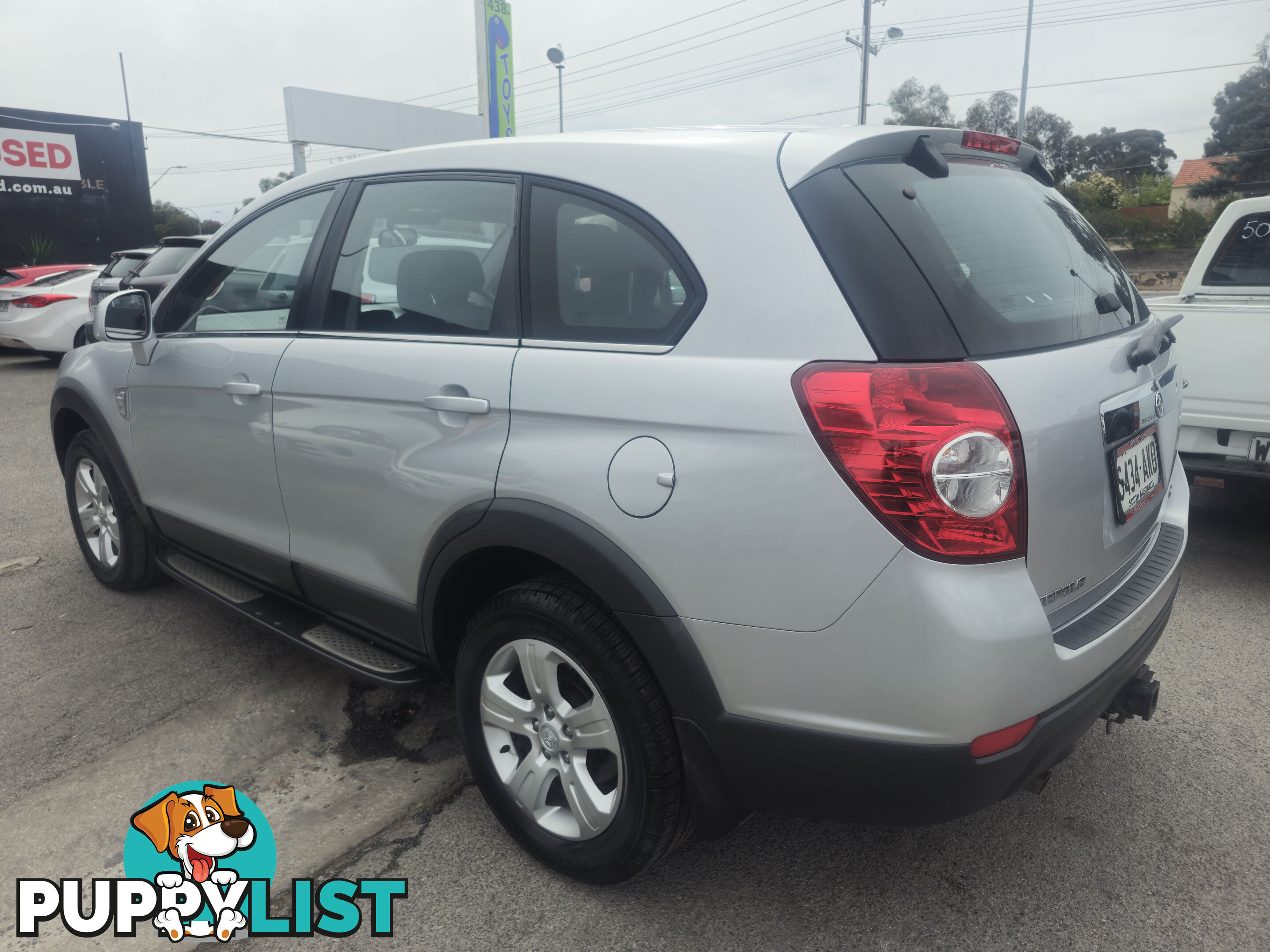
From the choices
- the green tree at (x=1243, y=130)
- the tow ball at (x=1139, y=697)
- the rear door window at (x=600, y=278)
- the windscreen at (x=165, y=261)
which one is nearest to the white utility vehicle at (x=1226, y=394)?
the tow ball at (x=1139, y=697)

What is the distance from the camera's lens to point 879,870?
2.21 m

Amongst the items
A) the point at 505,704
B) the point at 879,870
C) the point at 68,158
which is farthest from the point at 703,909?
the point at 68,158

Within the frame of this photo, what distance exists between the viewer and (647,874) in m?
2.21

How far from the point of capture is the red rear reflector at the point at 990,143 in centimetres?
212

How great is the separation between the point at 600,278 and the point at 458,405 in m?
0.46

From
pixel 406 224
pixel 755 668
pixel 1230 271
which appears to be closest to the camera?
pixel 755 668

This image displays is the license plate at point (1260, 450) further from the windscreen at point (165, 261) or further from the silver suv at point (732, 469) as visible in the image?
the windscreen at point (165, 261)

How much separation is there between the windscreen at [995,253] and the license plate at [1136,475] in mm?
272

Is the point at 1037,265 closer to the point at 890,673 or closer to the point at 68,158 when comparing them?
the point at 890,673

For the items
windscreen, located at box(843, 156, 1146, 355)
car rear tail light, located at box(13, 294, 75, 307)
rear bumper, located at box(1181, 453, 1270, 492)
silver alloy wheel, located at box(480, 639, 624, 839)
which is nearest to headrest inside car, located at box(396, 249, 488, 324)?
silver alloy wheel, located at box(480, 639, 624, 839)

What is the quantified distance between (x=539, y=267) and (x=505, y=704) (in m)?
1.07

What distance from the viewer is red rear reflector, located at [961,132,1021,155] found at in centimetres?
212

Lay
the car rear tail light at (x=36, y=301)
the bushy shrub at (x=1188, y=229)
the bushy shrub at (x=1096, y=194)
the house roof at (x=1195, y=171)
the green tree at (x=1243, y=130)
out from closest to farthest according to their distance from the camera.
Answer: the car rear tail light at (x=36, y=301), the bushy shrub at (x=1188, y=229), the bushy shrub at (x=1096, y=194), the green tree at (x=1243, y=130), the house roof at (x=1195, y=171)

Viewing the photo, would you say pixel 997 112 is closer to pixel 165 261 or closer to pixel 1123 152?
pixel 1123 152
